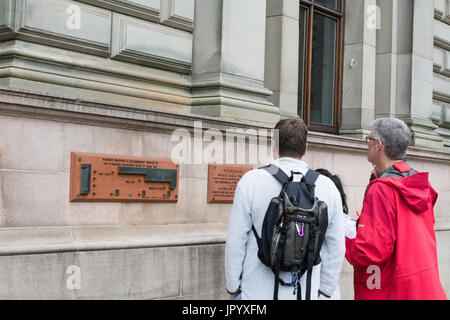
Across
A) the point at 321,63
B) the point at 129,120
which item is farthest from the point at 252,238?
the point at 321,63

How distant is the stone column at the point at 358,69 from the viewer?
33.6ft

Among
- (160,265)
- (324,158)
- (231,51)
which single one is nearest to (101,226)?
(160,265)

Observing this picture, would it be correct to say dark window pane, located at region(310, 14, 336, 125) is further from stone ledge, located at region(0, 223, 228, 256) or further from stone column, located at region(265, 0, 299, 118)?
stone ledge, located at region(0, 223, 228, 256)

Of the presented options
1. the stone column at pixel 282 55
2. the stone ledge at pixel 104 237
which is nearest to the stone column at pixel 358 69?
the stone column at pixel 282 55

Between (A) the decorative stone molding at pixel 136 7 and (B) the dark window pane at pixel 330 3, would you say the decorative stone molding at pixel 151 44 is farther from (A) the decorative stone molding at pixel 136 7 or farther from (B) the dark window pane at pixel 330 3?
(B) the dark window pane at pixel 330 3

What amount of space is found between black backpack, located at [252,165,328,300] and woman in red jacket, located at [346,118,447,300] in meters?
0.48

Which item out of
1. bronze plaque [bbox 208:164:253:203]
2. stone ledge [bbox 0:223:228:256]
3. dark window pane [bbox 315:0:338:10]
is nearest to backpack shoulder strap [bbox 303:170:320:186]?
stone ledge [bbox 0:223:228:256]

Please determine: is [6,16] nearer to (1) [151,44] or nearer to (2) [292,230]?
(1) [151,44]

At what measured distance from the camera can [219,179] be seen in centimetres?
663

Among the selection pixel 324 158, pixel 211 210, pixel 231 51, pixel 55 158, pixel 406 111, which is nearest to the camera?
pixel 55 158

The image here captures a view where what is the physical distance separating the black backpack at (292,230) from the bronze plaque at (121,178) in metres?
2.19

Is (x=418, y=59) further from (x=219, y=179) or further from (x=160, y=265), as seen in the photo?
(x=160, y=265)

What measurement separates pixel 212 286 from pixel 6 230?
2271mm

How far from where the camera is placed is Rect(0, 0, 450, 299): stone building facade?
506cm
